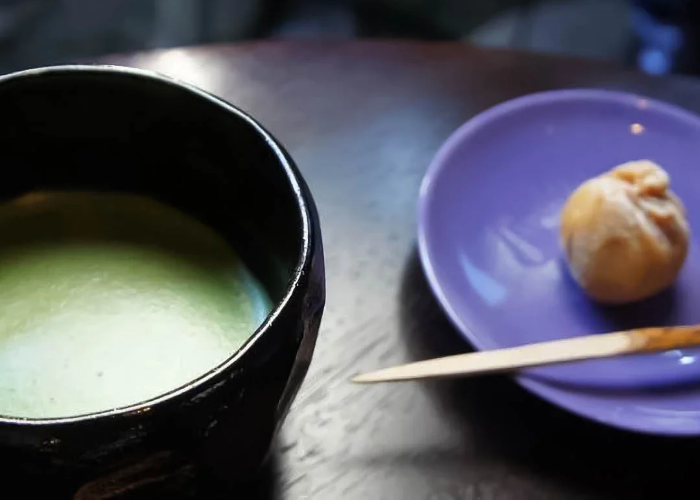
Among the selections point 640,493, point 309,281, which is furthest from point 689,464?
point 309,281

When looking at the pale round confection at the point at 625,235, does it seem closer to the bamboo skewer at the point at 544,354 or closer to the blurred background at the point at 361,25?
the bamboo skewer at the point at 544,354

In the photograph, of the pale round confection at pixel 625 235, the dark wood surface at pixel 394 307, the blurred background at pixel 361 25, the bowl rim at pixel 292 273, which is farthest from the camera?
the blurred background at pixel 361 25

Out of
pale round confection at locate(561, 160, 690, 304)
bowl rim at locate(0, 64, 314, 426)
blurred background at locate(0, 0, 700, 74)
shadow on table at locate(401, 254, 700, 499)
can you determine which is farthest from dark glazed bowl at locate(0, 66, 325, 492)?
blurred background at locate(0, 0, 700, 74)

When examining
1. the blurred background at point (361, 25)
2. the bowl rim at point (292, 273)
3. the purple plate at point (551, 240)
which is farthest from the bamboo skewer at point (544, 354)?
the blurred background at point (361, 25)

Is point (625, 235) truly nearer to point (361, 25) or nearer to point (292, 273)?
point (292, 273)

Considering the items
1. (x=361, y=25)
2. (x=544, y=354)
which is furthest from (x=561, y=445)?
(x=361, y=25)
